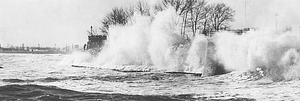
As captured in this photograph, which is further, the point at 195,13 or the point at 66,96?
the point at 195,13

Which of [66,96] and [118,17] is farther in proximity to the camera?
[118,17]

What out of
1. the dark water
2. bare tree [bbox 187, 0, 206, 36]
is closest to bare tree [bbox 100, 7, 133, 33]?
bare tree [bbox 187, 0, 206, 36]

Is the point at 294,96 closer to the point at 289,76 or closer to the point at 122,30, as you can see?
the point at 289,76

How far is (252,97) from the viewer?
13.7m

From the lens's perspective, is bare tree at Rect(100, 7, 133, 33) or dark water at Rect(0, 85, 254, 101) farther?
bare tree at Rect(100, 7, 133, 33)

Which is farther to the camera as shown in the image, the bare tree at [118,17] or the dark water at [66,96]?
the bare tree at [118,17]

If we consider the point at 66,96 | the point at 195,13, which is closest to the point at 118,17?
the point at 195,13

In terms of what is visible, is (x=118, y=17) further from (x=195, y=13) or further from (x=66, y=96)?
(x=66, y=96)

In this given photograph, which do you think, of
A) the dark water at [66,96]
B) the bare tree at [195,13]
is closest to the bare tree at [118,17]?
the bare tree at [195,13]

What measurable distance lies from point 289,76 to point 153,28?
22.5m

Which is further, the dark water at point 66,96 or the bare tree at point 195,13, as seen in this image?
the bare tree at point 195,13

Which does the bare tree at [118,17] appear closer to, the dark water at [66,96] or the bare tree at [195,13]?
the bare tree at [195,13]

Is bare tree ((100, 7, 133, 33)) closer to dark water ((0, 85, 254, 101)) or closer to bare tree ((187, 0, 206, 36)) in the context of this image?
bare tree ((187, 0, 206, 36))

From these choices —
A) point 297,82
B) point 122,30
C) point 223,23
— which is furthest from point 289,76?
point 223,23
